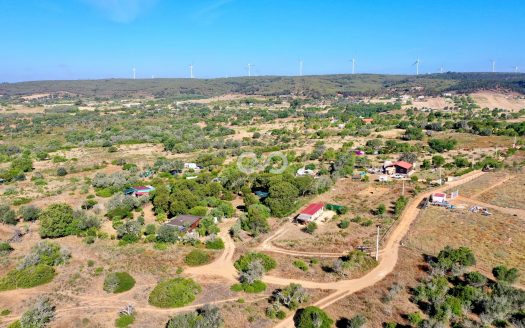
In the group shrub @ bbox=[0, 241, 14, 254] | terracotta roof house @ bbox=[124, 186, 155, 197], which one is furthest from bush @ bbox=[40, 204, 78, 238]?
terracotta roof house @ bbox=[124, 186, 155, 197]

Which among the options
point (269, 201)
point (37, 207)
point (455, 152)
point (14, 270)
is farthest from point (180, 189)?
point (455, 152)

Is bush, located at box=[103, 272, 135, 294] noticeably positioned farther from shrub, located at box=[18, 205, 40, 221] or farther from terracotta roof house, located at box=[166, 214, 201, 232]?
shrub, located at box=[18, 205, 40, 221]

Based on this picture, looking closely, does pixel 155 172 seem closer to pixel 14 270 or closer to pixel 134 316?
pixel 14 270

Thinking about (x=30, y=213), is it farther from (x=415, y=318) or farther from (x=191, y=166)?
(x=415, y=318)

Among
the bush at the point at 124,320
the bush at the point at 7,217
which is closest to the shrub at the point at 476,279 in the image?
the bush at the point at 124,320

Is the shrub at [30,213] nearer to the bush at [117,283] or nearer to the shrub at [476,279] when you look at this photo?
the bush at [117,283]

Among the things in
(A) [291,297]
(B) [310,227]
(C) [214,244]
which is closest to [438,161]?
(B) [310,227]

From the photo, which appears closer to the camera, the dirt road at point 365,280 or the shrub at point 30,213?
the dirt road at point 365,280
